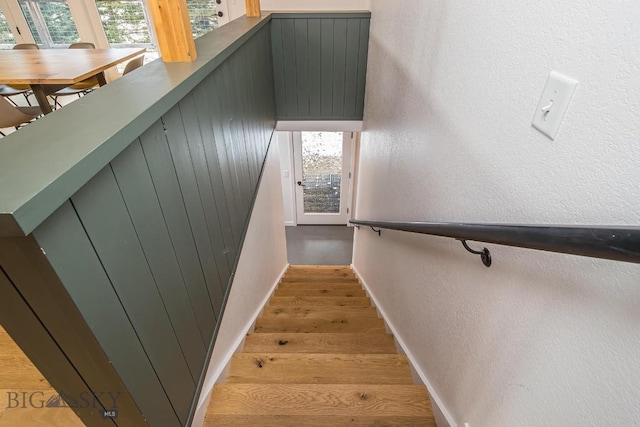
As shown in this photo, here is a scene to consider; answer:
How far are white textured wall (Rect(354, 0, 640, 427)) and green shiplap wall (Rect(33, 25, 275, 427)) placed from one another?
89 cm

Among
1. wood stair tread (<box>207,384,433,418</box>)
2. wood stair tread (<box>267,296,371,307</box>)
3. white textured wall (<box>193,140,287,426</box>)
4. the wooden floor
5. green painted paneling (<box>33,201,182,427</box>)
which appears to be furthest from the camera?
wood stair tread (<box>267,296,371,307</box>)

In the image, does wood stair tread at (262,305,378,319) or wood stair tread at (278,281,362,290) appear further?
wood stair tread at (278,281,362,290)

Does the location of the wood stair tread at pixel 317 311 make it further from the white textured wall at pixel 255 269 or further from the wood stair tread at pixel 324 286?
the wood stair tread at pixel 324 286

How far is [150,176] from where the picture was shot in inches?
32.6

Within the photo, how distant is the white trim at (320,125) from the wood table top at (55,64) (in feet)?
5.11

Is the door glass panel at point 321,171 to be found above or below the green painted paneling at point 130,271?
below

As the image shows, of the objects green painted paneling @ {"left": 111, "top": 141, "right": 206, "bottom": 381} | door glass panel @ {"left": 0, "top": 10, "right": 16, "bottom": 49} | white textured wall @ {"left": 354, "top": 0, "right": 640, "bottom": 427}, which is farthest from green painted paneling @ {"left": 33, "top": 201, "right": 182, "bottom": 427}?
door glass panel @ {"left": 0, "top": 10, "right": 16, "bottom": 49}

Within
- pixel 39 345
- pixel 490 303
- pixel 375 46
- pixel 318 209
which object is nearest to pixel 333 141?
pixel 318 209

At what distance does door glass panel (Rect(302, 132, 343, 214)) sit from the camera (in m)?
4.99

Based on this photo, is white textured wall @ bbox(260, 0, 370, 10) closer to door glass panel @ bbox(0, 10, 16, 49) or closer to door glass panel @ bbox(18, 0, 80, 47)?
door glass panel @ bbox(18, 0, 80, 47)

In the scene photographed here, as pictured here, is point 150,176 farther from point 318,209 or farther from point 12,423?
point 318,209

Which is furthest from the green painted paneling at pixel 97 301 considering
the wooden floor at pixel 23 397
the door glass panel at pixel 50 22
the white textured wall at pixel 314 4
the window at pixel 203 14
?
the door glass panel at pixel 50 22

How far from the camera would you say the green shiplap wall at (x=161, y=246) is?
1.99 ft

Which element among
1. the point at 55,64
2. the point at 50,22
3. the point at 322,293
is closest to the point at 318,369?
the point at 322,293
